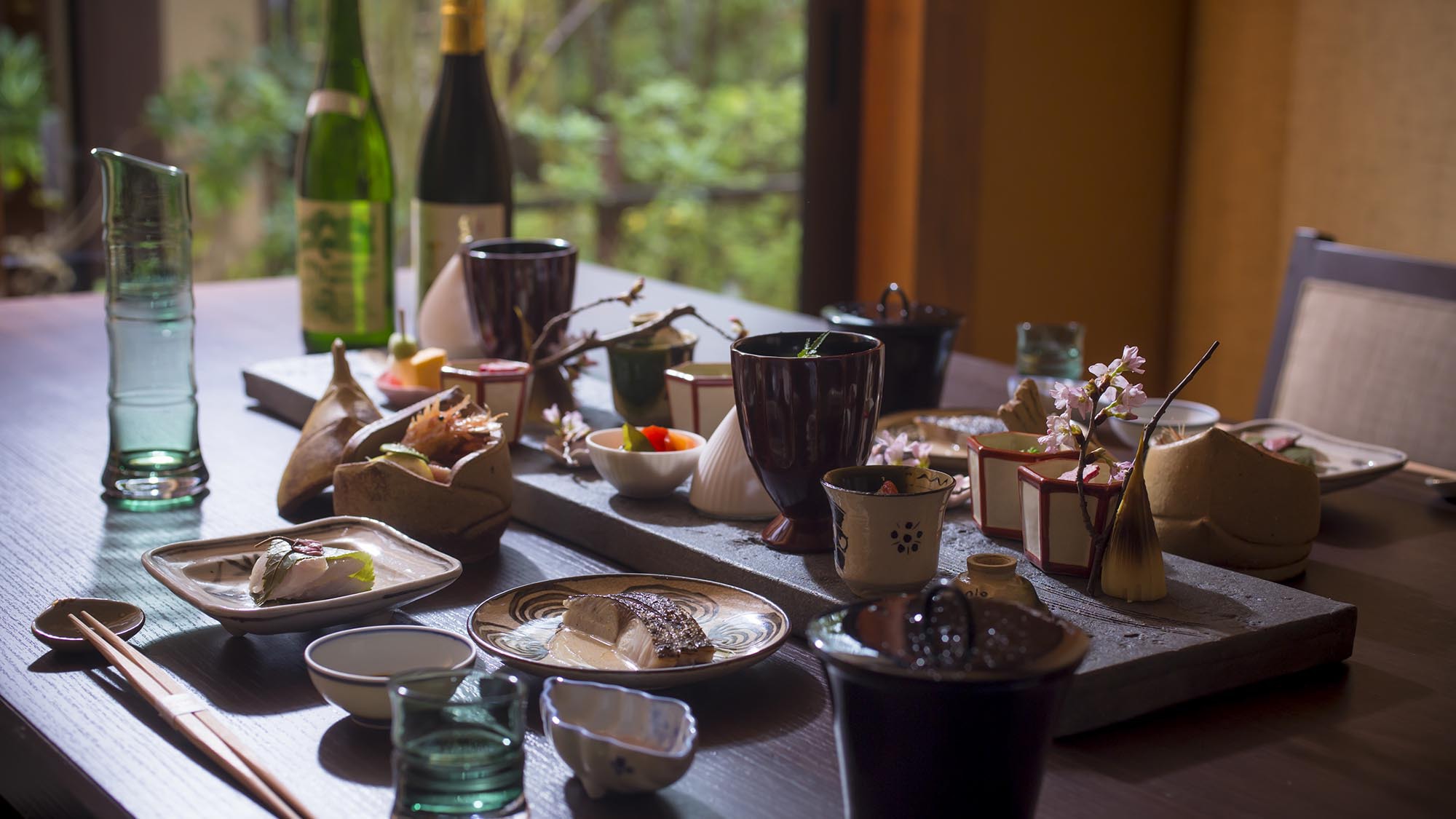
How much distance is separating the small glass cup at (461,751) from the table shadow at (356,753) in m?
0.05

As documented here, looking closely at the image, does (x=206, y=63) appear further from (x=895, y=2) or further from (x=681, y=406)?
(x=681, y=406)

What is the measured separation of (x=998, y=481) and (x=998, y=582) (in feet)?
0.55

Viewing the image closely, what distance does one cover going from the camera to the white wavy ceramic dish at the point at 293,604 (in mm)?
759

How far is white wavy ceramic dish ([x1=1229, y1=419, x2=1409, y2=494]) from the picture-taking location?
1.10m

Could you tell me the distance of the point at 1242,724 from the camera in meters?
0.70

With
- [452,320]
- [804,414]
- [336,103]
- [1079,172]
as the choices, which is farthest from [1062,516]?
[1079,172]

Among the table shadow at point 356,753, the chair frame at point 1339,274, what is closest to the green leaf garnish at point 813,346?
the table shadow at point 356,753

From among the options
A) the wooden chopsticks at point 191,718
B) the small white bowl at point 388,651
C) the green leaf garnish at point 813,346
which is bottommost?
the wooden chopsticks at point 191,718

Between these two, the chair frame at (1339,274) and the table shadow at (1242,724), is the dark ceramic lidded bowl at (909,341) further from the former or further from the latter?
the chair frame at (1339,274)

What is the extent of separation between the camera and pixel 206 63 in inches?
155

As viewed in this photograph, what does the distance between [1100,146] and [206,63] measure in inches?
100

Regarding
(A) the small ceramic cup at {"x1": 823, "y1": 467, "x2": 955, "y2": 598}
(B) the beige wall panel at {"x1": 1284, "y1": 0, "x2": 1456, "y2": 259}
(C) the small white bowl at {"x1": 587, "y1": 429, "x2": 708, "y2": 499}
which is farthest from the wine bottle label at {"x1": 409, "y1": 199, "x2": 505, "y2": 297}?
(B) the beige wall panel at {"x1": 1284, "y1": 0, "x2": 1456, "y2": 259}

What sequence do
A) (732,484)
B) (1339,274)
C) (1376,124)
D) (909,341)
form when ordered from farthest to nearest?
(1376,124) < (1339,274) < (909,341) < (732,484)

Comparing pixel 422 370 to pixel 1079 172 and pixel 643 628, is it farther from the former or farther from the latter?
pixel 1079 172
